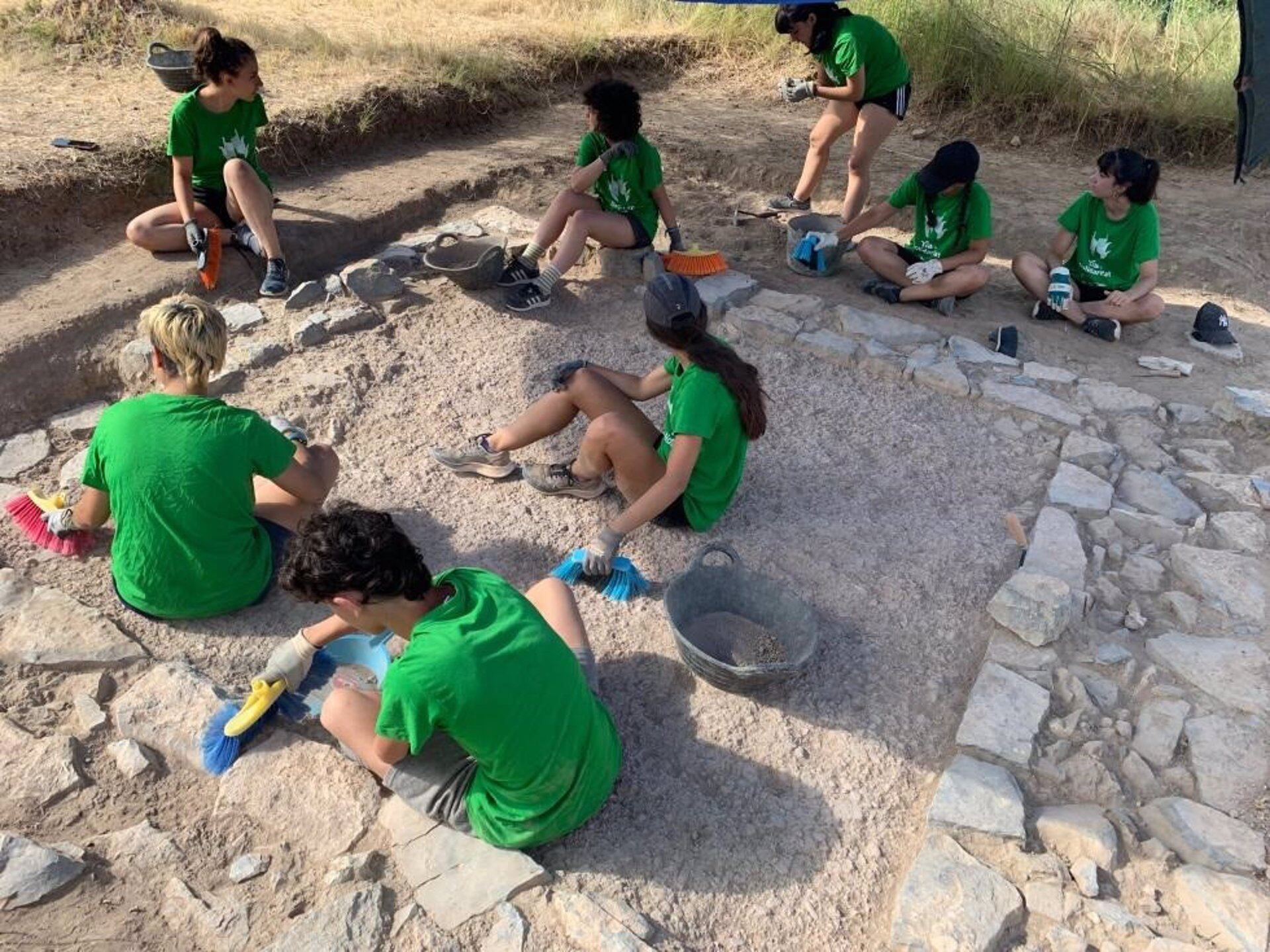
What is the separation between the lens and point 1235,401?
4.41 metres

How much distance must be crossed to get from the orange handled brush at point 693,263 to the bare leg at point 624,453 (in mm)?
1948

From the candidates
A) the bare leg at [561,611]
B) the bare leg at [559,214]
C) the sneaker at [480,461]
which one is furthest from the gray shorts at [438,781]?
the bare leg at [559,214]

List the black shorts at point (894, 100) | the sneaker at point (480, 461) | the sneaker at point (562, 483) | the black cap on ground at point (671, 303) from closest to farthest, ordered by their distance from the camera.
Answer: the black cap on ground at point (671, 303) < the sneaker at point (562, 483) < the sneaker at point (480, 461) < the black shorts at point (894, 100)

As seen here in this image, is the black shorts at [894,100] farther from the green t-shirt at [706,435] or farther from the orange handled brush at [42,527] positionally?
the orange handled brush at [42,527]

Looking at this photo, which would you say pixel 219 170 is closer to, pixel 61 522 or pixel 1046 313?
pixel 61 522

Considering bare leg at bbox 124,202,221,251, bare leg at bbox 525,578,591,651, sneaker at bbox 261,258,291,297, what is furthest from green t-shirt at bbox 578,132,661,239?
bare leg at bbox 525,578,591,651

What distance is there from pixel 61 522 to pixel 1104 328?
486cm

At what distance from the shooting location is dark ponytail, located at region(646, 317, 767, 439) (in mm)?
3150

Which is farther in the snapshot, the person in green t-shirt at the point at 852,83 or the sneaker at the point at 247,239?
the person in green t-shirt at the point at 852,83

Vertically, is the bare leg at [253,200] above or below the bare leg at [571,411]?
above

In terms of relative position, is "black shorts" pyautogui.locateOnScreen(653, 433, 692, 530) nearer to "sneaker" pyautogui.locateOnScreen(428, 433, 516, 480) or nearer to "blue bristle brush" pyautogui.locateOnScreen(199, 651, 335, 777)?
"sneaker" pyautogui.locateOnScreen(428, 433, 516, 480)

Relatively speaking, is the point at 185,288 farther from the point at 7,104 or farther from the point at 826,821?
the point at 826,821

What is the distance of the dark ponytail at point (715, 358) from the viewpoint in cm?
315

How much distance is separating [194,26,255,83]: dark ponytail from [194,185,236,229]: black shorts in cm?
61
